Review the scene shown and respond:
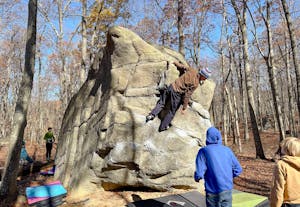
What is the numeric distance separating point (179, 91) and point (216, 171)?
3824 millimetres

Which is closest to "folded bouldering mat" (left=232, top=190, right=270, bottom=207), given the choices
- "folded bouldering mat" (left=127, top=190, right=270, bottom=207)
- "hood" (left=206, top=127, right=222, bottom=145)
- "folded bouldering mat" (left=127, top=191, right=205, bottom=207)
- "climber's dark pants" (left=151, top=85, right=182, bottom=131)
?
"folded bouldering mat" (left=127, top=190, right=270, bottom=207)

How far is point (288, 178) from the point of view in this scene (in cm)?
301

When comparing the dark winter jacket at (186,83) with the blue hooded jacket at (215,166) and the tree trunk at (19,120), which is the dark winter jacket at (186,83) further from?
the tree trunk at (19,120)

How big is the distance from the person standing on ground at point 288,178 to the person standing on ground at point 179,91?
162 inches

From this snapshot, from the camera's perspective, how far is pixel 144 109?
7.57 m

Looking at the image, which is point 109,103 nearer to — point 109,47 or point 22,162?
point 109,47

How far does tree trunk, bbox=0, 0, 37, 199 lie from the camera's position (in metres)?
6.77

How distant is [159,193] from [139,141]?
5.17ft

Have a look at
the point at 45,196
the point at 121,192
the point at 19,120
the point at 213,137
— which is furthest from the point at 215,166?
the point at 19,120

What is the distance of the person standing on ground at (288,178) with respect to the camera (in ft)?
9.75

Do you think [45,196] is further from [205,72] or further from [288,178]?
[288,178]

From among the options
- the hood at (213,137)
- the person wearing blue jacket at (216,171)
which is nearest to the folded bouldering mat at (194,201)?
the person wearing blue jacket at (216,171)

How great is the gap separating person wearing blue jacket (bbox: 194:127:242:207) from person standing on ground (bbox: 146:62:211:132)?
3471 millimetres

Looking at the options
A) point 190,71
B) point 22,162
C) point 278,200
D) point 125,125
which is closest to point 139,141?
point 125,125
